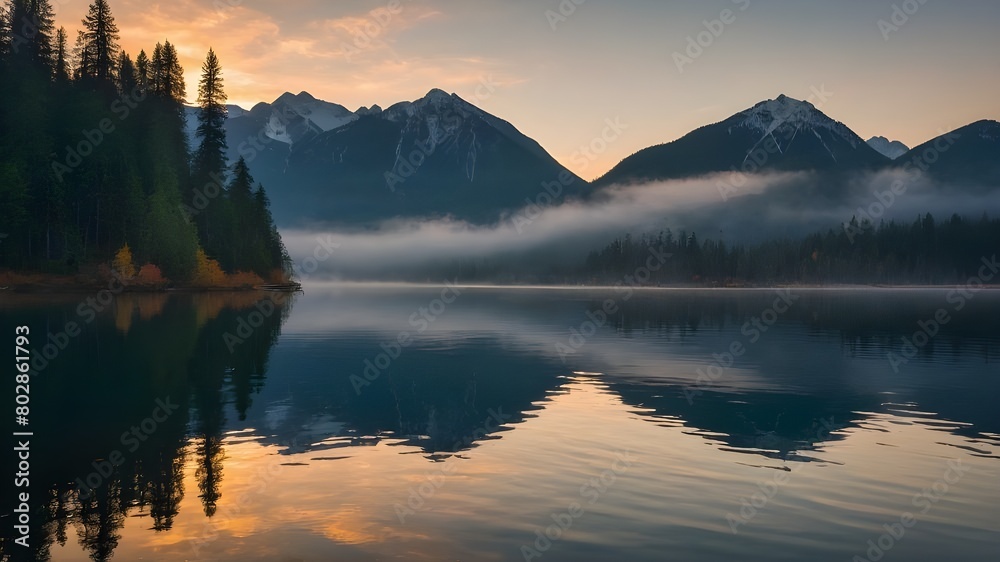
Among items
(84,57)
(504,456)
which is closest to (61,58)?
Answer: (84,57)

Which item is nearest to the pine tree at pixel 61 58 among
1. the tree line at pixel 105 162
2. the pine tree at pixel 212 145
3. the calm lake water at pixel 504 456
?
the tree line at pixel 105 162

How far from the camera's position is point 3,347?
2178 inches

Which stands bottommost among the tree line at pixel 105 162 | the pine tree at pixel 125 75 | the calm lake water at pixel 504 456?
the calm lake water at pixel 504 456

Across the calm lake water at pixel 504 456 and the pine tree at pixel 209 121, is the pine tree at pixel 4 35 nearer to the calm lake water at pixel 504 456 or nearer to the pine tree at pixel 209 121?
the pine tree at pixel 209 121

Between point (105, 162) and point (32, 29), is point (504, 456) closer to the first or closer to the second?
point (105, 162)

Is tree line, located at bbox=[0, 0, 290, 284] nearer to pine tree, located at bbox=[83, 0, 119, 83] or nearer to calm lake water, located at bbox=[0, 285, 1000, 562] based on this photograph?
pine tree, located at bbox=[83, 0, 119, 83]

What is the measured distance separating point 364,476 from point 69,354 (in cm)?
4115

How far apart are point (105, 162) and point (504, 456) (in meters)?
136

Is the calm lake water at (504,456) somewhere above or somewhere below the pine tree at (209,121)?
below

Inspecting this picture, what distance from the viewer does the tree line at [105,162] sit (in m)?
130

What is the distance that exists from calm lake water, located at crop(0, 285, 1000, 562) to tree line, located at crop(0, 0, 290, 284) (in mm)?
80898

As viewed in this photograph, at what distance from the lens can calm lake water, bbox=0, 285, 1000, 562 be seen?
1870 cm

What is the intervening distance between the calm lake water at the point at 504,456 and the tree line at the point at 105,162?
80.9 metres

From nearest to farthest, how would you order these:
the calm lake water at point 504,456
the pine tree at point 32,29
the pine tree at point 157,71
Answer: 1. the calm lake water at point 504,456
2. the pine tree at point 32,29
3. the pine tree at point 157,71
